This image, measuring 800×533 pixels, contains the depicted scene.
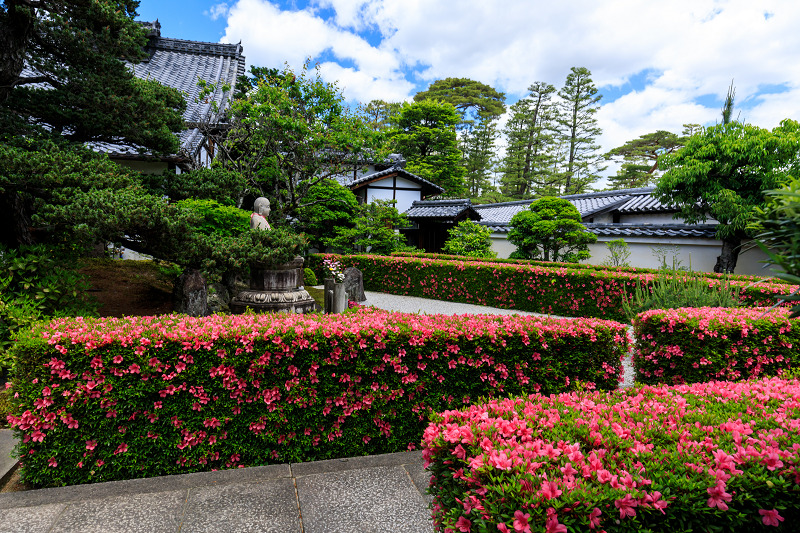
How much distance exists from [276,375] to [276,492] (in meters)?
0.87

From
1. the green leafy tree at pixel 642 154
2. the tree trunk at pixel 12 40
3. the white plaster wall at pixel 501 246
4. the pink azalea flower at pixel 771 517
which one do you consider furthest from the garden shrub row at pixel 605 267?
the green leafy tree at pixel 642 154

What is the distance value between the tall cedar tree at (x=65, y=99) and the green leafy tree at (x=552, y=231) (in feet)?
41.0

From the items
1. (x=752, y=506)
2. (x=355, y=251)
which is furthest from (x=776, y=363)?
(x=355, y=251)

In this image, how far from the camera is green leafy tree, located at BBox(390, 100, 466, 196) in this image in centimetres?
2505

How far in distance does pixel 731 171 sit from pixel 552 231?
5.59 meters

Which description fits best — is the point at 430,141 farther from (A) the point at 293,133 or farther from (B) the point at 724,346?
(B) the point at 724,346

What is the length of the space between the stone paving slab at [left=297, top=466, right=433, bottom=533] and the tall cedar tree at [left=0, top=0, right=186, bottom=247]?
4.66m

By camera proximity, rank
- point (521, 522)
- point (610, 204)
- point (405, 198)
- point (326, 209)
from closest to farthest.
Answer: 1. point (521, 522)
2. point (326, 209)
3. point (610, 204)
4. point (405, 198)

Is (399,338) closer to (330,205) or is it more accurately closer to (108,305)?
(108,305)

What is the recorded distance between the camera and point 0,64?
5633 mm

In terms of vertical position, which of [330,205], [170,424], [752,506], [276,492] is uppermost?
[330,205]

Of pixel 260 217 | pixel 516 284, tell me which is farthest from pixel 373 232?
pixel 260 217

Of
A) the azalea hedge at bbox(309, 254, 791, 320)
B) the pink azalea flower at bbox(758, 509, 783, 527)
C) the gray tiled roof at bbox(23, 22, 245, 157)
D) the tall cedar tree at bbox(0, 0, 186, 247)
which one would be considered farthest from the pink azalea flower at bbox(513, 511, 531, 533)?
the gray tiled roof at bbox(23, 22, 245, 157)

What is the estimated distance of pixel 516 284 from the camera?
448 inches
